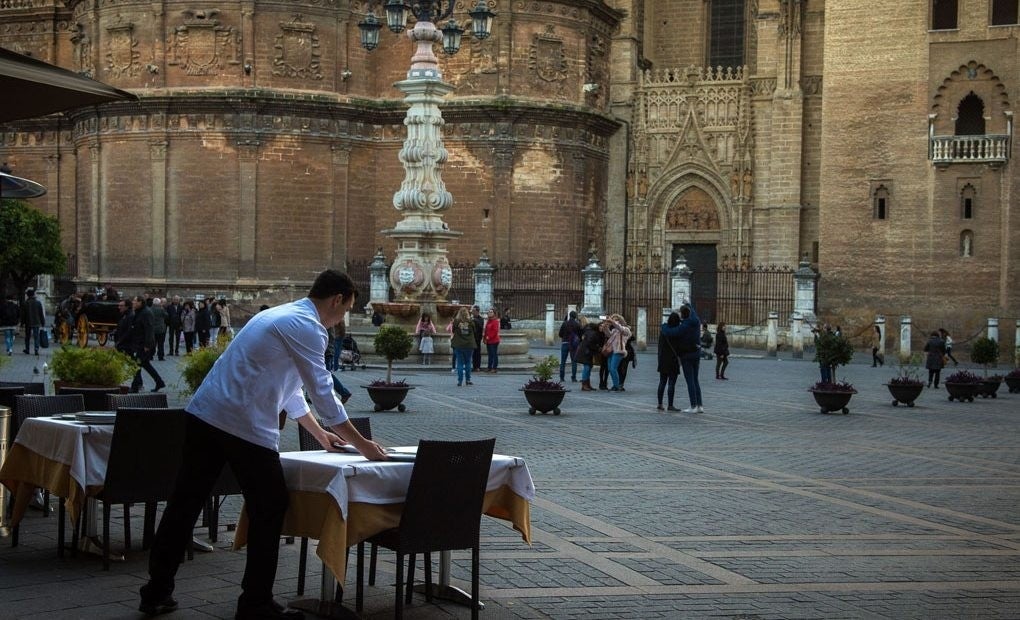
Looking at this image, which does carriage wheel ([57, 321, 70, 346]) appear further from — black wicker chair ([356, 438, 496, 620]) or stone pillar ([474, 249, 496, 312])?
black wicker chair ([356, 438, 496, 620])

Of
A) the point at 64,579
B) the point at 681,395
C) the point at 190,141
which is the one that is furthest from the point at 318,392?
the point at 190,141

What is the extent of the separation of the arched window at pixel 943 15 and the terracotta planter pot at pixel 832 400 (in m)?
22.4

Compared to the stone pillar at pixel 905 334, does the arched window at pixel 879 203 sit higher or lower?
higher

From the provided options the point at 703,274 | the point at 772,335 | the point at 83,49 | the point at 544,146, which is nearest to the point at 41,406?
the point at 772,335

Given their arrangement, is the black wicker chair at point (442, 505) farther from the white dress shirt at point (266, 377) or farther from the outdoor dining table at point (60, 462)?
the outdoor dining table at point (60, 462)

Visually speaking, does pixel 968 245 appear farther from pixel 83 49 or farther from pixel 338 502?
pixel 338 502

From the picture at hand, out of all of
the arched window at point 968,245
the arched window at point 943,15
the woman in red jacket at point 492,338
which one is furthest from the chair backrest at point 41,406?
the arched window at point 943,15

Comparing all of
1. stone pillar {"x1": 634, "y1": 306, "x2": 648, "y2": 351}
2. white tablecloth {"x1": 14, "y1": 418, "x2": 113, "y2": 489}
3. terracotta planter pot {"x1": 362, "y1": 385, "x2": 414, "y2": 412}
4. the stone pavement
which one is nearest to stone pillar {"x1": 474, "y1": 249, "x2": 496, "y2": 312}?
stone pillar {"x1": 634, "y1": 306, "x2": 648, "y2": 351}

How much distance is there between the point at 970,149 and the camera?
3850 cm

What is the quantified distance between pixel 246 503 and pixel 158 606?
26.3 inches

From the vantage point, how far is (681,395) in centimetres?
2266

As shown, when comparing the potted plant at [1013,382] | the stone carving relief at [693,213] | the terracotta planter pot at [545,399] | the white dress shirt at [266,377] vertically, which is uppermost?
the stone carving relief at [693,213]

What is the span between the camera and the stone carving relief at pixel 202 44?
42.0 meters

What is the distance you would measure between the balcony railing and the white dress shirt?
113 feet
